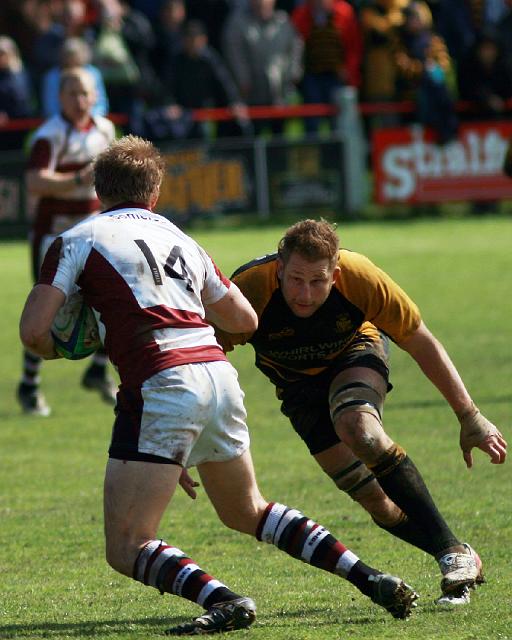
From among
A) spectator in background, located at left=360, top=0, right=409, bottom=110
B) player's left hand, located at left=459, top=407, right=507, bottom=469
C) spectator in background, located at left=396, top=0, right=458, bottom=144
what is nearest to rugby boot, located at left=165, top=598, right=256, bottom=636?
player's left hand, located at left=459, top=407, right=507, bottom=469

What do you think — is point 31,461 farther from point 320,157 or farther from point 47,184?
point 320,157

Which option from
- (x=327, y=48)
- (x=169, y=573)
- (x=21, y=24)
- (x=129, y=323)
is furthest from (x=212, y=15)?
(x=169, y=573)

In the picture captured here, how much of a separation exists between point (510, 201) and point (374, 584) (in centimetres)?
1639

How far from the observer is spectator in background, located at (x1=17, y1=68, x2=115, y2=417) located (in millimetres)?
9922

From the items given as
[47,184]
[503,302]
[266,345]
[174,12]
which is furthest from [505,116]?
[266,345]

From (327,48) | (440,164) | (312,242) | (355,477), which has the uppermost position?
(312,242)

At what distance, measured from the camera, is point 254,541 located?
21.9ft

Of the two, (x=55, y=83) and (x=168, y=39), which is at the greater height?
(x=168, y=39)

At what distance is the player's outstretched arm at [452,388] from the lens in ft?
17.9

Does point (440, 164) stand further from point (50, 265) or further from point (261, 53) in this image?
point (50, 265)

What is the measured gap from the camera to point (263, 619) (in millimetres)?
5164

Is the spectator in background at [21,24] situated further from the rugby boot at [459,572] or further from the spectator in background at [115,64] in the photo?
the rugby boot at [459,572]

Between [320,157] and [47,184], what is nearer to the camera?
[47,184]

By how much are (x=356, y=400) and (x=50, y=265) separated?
1.32 metres
